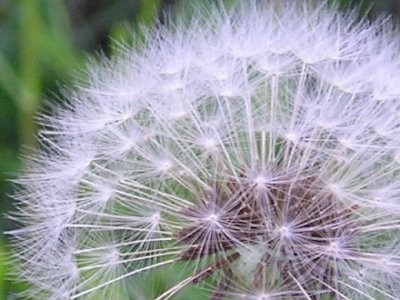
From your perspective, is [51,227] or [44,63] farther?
[44,63]

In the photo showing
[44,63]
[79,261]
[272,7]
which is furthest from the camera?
[44,63]

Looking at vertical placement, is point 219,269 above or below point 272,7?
below

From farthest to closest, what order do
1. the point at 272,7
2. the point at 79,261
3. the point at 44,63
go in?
the point at 44,63
the point at 272,7
the point at 79,261

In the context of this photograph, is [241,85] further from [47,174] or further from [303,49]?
[47,174]

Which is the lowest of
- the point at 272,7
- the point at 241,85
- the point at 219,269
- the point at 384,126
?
the point at 219,269

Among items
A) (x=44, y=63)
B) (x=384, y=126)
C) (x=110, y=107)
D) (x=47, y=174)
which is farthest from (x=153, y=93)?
(x=44, y=63)

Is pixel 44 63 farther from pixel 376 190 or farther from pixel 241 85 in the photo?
pixel 376 190
